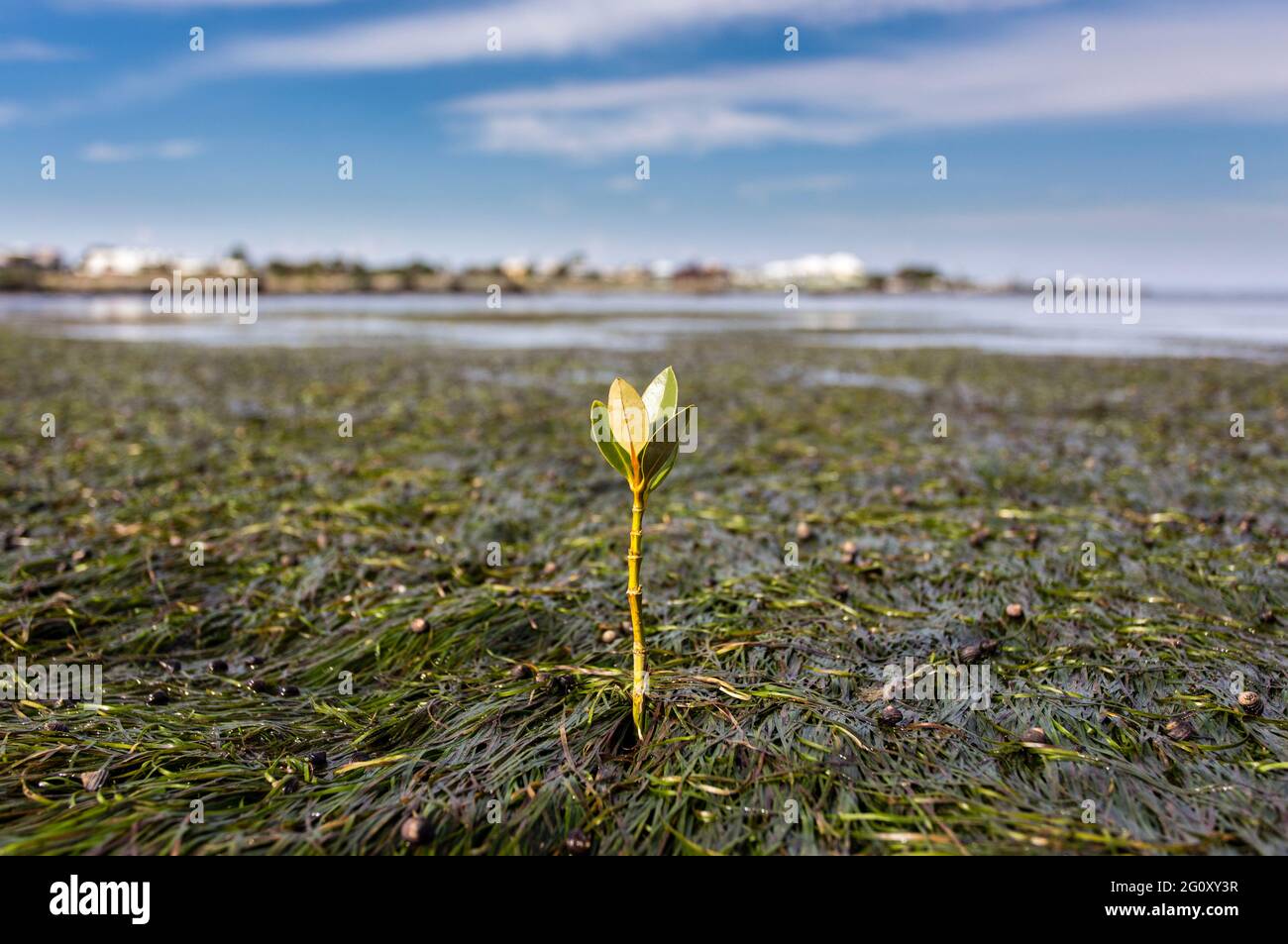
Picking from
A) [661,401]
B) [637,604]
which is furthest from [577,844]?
[661,401]

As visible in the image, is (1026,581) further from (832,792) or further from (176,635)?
(176,635)

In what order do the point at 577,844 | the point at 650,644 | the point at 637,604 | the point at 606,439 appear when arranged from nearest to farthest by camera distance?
the point at 577,844, the point at 606,439, the point at 637,604, the point at 650,644

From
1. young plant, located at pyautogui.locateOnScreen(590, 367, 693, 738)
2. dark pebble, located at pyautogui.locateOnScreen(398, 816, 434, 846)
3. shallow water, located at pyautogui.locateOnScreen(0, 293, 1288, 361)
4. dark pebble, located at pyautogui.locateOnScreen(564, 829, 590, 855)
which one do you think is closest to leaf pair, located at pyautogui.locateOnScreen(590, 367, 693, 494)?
young plant, located at pyautogui.locateOnScreen(590, 367, 693, 738)

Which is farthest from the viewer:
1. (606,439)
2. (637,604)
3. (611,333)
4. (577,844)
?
(611,333)

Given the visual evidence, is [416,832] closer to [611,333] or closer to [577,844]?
[577,844]

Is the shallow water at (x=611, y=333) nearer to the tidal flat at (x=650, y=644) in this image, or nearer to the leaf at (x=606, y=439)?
the tidal flat at (x=650, y=644)
